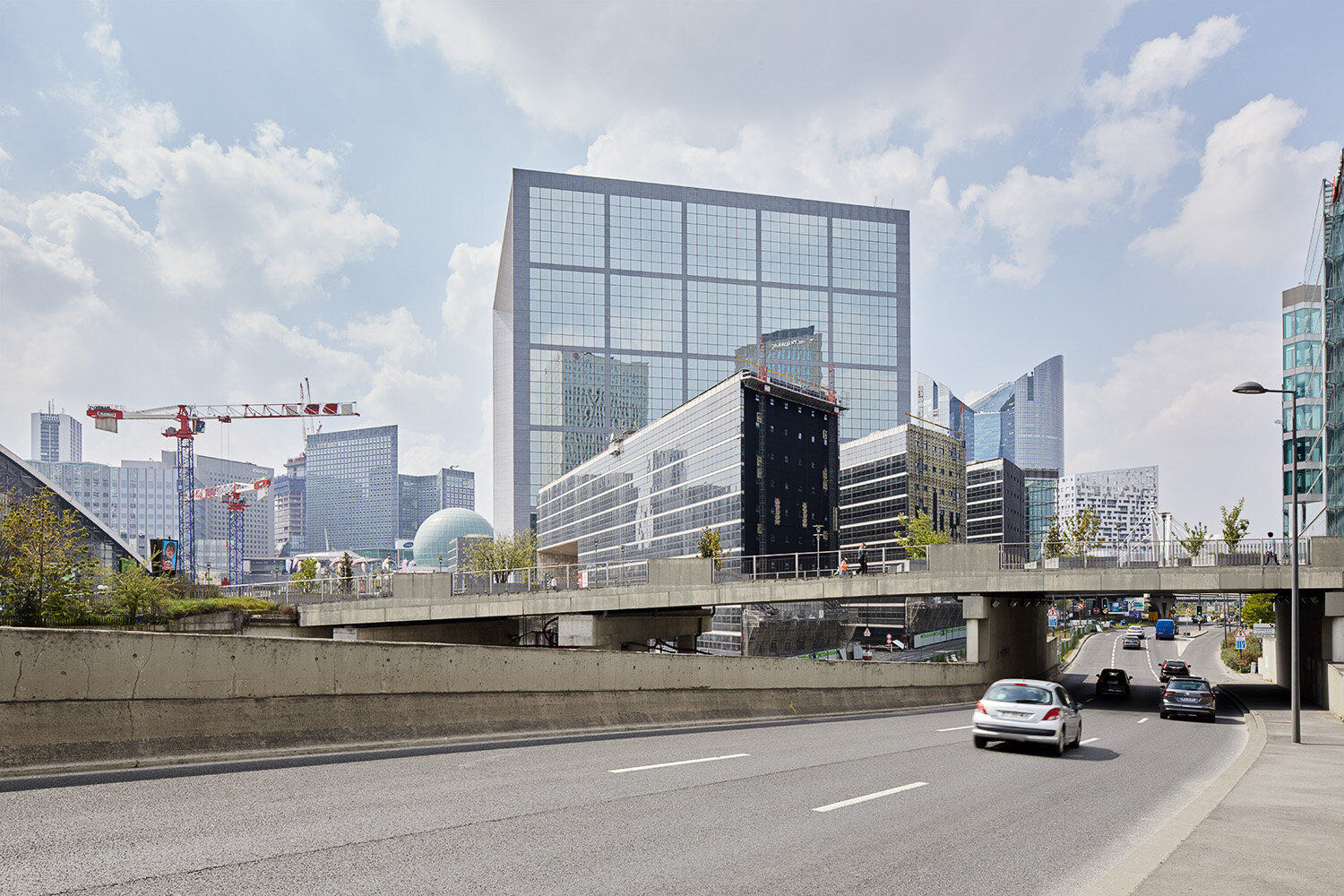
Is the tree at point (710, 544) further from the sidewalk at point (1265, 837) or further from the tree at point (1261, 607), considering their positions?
the sidewalk at point (1265, 837)

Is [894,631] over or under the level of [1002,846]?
under

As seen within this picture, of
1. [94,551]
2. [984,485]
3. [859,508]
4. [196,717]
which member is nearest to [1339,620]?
[196,717]

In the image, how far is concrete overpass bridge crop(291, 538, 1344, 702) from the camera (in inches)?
1416

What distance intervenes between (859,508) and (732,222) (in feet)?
247

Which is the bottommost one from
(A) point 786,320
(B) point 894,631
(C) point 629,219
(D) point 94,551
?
(B) point 894,631

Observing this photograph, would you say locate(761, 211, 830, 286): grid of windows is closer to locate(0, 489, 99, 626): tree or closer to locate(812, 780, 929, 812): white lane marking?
locate(0, 489, 99, 626): tree

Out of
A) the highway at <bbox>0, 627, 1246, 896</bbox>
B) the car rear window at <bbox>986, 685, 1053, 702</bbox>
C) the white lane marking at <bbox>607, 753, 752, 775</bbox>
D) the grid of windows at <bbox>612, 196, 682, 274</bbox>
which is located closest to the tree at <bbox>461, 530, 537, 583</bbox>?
the grid of windows at <bbox>612, 196, 682, 274</bbox>

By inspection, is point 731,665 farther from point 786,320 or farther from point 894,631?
point 786,320

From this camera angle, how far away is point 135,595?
53281 millimetres

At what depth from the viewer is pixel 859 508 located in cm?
15212

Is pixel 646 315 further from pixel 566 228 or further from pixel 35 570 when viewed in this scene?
pixel 35 570

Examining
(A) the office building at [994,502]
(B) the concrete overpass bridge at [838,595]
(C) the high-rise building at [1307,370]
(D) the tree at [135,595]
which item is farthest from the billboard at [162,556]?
(A) the office building at [994,502]

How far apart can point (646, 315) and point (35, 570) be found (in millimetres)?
147204

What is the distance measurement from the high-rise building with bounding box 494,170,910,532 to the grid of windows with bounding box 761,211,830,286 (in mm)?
272
